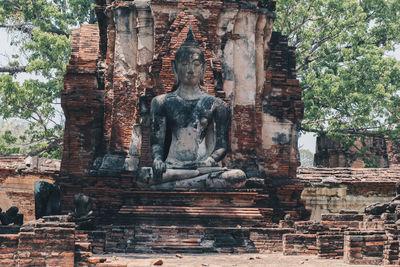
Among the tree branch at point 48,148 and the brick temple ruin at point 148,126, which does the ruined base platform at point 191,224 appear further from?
the tree branch at point 48,148

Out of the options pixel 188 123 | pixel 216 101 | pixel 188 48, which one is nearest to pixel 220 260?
pixel 188 123

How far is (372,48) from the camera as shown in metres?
21.9

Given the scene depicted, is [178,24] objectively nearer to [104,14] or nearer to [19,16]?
[104,14]

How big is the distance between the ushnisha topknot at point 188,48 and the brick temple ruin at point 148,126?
665mm

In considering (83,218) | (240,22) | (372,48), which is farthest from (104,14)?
(372,48)

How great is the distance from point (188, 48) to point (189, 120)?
1201 millimetres

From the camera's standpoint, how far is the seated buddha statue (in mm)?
12008

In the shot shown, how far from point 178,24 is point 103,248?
4888mm

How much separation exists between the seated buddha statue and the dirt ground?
2401mm

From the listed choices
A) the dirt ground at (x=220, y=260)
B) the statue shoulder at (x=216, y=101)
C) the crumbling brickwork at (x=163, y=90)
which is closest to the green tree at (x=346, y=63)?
the crumbling brickwork at (x=163, y=90)

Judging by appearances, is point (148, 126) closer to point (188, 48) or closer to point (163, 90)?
point (163, 90)

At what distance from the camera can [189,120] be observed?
12164mm

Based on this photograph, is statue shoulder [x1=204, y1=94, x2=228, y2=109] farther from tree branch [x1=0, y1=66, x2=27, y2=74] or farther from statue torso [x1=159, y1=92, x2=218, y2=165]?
tree branch [x1=0, y1=66, x2=27, y2=74]

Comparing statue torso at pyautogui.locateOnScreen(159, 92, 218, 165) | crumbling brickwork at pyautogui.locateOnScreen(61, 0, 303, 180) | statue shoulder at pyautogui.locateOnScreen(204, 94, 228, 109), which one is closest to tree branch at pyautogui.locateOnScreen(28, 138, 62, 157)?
crumbling brickwork at pyautogui.locateOnScreen(61, 0, 303, 180)
